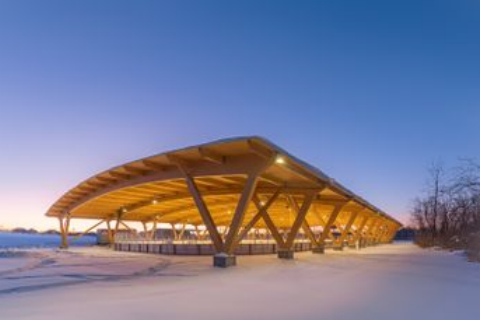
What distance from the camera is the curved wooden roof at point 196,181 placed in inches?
650

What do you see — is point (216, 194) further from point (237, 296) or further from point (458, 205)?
point (237, 296)

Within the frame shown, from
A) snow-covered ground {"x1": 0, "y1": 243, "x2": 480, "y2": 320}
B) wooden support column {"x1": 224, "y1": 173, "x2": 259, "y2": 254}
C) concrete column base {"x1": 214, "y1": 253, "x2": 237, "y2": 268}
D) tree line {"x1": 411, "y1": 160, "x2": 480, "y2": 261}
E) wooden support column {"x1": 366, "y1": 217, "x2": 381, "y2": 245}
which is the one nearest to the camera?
snow-covered ground {"x1": 0, "y1": 243, "x2": 480, "y2": 320}

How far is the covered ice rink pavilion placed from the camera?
16.2m

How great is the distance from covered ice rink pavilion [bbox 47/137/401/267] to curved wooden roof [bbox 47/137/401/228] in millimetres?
40

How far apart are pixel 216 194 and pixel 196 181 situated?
6.24 ft

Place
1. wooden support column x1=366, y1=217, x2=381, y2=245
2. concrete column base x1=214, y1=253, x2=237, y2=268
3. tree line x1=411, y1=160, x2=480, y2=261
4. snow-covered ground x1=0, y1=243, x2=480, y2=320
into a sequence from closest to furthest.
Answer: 1. snow-covered ground x1=0, y1=243, x2=480, y2=320
2. concrete column base x1=214, y1=253, x2=237, y2=268
3. tree line x1=411, y1=160, x2=480, y2=261
4. wooden support column x1=366, y1=217, x2=381, y2=245

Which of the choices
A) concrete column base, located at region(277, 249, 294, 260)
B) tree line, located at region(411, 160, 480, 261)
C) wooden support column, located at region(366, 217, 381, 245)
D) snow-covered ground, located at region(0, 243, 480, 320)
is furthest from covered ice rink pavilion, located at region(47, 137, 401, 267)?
wooden support column, located at region(366, 217, 381, 245)

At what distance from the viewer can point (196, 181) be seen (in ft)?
76.9

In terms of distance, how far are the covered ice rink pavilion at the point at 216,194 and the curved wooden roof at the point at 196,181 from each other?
4cm

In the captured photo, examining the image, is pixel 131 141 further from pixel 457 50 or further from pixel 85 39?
pixel 457 50

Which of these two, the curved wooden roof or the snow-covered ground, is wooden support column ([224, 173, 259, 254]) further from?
the snow-covered ground

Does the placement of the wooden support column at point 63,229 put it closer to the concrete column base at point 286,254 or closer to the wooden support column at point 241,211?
the concrete column base at point 286,254

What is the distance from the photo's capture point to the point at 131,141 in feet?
92.7

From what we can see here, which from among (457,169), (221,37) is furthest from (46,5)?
(457,169)
